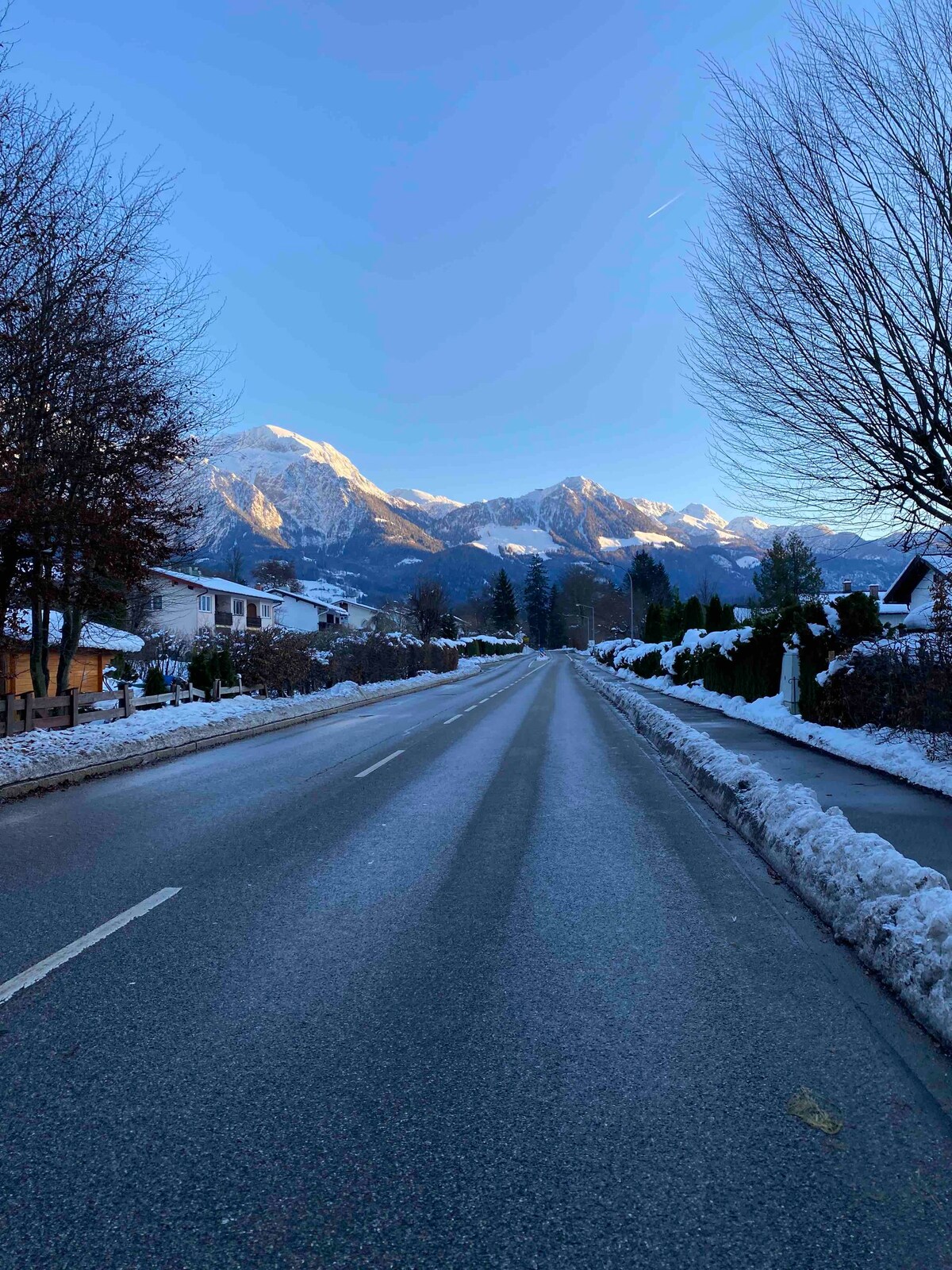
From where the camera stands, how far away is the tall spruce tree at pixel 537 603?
151250 mm

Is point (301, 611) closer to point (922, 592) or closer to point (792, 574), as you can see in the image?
point (792, 574)

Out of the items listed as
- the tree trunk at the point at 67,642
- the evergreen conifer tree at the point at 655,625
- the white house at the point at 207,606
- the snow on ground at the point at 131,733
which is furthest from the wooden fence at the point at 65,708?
the white house at the point at 207,606

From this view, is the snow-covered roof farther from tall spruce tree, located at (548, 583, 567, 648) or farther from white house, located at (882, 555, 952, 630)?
tall spruce tree, located at (548, 583, 567, 648)

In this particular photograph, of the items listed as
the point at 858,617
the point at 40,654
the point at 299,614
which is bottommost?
the point at 40,654

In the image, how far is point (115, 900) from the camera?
517 cm

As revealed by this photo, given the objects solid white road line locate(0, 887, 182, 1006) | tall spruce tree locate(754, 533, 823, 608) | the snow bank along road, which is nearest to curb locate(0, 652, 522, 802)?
the snow bank along road

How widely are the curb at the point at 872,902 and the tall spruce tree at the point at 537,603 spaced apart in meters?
142

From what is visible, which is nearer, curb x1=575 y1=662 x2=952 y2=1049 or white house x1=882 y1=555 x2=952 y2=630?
curb x1=575 y1=662 x2=952 y2=1049

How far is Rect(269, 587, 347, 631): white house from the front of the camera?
3563 inches

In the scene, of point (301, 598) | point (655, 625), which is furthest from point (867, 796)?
point (301, 598)

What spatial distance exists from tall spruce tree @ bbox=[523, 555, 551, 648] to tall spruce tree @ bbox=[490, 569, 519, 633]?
754 inches

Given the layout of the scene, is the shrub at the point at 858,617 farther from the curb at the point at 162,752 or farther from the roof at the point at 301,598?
the roof at the point at 301,598

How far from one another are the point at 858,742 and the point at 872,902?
8243 mm

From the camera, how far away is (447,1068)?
122 inches
